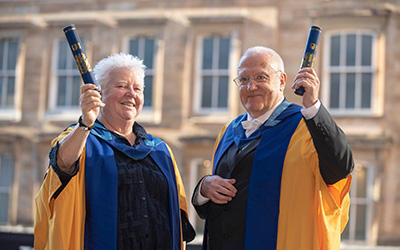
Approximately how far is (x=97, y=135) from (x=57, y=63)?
428 inches

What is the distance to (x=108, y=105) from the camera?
307cm

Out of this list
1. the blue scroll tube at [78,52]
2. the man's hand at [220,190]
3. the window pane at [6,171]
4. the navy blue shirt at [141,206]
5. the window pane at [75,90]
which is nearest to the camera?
the blue scroll tube at [78,52]

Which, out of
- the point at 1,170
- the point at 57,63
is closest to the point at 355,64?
the point at 57,63

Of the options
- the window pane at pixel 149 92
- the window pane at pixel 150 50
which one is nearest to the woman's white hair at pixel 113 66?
the window pane at pixel 149 92

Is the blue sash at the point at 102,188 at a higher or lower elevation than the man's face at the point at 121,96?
lower

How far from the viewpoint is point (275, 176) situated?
290 centimetres

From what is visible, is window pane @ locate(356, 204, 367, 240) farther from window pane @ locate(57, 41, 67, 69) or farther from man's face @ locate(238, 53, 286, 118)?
man's face @ locate(238, 53, 286, 118)

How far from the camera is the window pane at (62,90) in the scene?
13.1 metres

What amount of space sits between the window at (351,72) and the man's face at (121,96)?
8.94m

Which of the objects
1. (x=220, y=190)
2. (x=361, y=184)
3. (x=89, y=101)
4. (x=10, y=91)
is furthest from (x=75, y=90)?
(x=89, y=101)

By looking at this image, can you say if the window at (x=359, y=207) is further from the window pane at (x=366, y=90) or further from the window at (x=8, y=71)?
the window at (x=8, y=71)

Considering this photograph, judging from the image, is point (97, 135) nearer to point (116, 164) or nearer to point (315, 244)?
point (116, 164)

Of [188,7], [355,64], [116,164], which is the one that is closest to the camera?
[116,164]

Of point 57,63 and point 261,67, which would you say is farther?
point 57,63
